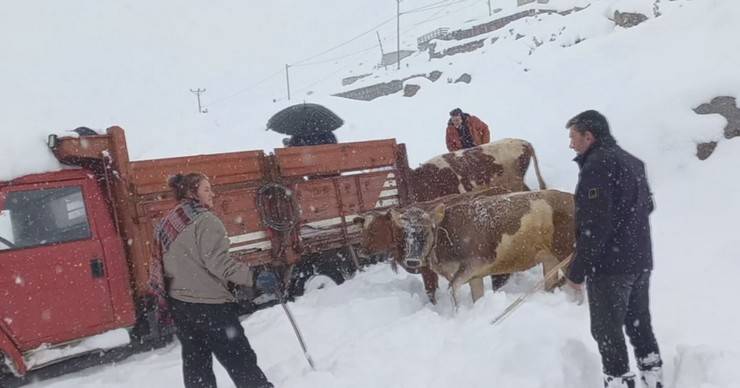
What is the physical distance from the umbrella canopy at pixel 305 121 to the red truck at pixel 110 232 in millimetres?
2660

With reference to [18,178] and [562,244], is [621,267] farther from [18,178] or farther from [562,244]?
[18,178]

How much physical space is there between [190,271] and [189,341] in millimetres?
539

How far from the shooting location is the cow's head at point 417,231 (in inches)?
218

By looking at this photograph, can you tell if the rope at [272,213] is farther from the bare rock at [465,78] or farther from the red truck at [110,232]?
the bare rock at [465,78]

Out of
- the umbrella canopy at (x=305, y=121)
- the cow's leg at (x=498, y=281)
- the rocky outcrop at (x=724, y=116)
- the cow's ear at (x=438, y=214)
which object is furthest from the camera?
the umbrella canopy at (x=305, y=121)

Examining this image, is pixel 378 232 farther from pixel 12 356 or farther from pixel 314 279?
pixel 12 356

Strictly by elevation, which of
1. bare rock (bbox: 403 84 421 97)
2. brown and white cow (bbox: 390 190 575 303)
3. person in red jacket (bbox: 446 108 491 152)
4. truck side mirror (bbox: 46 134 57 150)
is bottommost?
brown and white cow (bbox: 390 190 575 303)

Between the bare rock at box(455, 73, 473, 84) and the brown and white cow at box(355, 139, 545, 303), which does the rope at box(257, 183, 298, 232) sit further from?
the bare rock at box(455, 73, 473, 84)

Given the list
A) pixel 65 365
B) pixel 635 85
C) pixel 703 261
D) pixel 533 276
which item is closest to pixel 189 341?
pixel 65 365

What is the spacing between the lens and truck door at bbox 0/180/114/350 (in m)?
5.24

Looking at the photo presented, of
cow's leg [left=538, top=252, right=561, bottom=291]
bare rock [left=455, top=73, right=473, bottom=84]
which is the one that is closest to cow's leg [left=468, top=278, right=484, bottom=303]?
cow's leg [left=538, top=252, right=561, bottom=291]

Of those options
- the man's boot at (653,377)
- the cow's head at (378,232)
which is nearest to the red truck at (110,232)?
the cow's head at (378,232)

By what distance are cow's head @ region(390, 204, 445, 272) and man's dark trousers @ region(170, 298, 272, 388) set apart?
6.50 ft

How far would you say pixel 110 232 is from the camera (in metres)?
5.85
